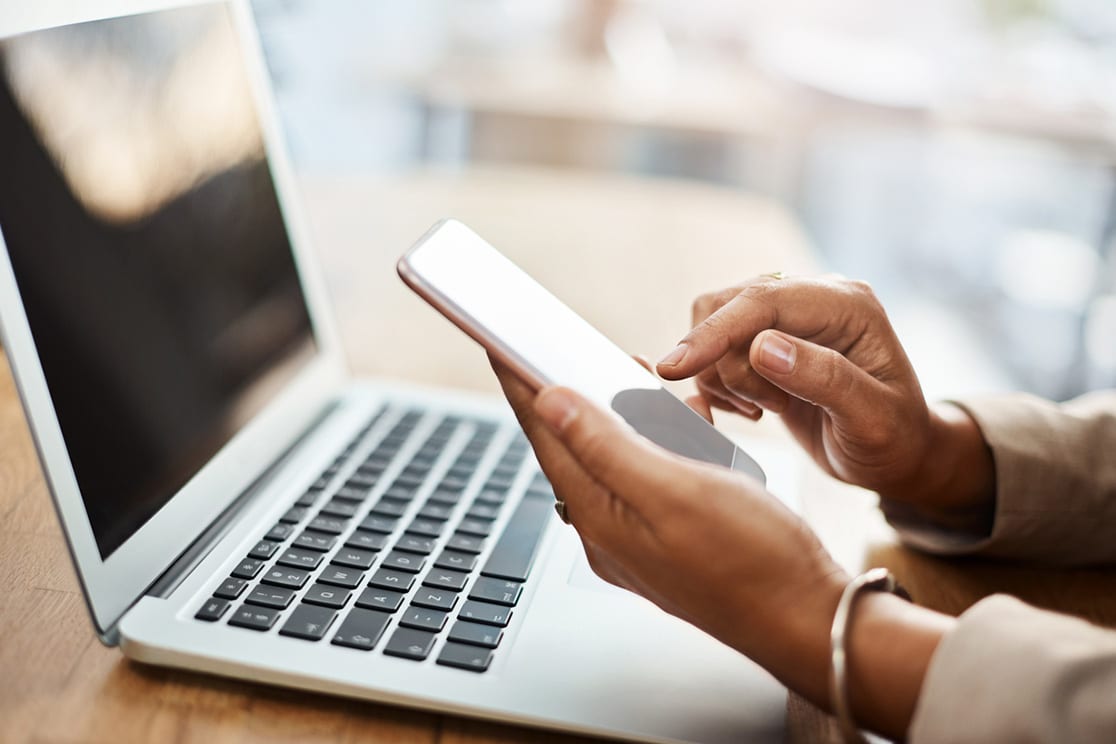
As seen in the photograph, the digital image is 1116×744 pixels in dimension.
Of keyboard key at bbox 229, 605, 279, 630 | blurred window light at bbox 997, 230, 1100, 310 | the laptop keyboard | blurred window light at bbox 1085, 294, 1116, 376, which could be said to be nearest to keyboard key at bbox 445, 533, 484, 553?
the laptop keyboard

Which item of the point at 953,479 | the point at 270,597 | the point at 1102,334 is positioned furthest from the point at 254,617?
the point at 1102,334

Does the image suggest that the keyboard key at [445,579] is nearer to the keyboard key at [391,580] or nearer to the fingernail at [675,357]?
the keyboard key at [391,580]

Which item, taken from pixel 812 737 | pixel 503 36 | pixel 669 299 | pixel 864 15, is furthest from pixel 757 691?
pixel 864 15

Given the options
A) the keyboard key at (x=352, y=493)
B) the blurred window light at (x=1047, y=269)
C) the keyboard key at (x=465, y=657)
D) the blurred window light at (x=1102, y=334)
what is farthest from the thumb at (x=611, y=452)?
the blurred window light at (x=1047, y=269)

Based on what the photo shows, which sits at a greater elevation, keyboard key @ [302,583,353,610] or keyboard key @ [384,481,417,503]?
keyboard key @ [302,583,353,610]

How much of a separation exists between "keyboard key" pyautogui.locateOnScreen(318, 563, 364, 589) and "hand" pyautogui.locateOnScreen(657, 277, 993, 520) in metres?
0.21

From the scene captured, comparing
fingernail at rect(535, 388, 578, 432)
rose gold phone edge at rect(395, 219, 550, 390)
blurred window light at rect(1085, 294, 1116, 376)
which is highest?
rose gold phone edge at rect(395, 219, 550, 390)

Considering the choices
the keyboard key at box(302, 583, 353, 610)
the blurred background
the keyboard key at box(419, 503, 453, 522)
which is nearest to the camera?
the keyboard key at box(302, 583, 353, 610)

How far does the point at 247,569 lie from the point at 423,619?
97 millimetres

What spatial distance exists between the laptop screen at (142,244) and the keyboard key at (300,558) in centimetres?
7

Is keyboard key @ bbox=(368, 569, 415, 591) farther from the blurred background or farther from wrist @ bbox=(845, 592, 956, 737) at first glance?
the blurred background

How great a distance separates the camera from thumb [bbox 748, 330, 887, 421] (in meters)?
0.53

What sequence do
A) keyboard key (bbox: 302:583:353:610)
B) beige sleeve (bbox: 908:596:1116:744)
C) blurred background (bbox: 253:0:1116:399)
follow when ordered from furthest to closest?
blurred background (bbox: 253:0:1116:399)
keyboard key (bbox: 302:583:353:610)
beige sleeve (bbox: 908:596:1116:744)

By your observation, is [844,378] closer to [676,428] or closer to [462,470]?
[676,428]
